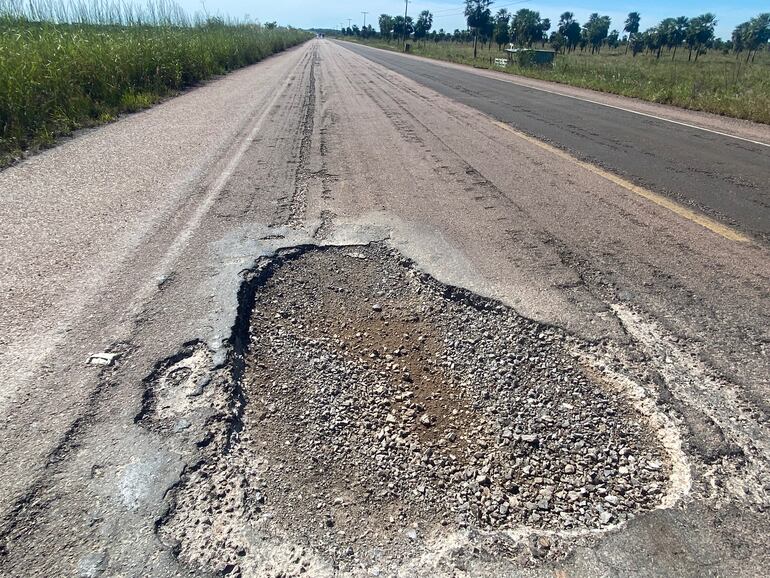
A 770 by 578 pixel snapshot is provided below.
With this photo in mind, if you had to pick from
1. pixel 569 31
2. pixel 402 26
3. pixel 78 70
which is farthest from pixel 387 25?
pixel 78 70

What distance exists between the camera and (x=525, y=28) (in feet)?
174

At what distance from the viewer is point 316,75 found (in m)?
18.0

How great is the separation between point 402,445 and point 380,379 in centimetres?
43

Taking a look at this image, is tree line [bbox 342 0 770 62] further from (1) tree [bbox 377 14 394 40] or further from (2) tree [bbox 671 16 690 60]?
(1) tree [bbox 377 14 394 40]

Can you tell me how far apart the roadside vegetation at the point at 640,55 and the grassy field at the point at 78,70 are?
13291 mm

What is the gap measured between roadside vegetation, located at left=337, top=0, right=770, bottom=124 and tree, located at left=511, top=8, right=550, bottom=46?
0.33ft

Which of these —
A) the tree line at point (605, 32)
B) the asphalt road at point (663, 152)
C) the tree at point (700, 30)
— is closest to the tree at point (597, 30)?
the tree line at point (605, 32)

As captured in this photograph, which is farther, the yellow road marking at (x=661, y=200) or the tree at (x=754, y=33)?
the tree at (x=754, y=33)

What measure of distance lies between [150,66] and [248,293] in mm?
11127

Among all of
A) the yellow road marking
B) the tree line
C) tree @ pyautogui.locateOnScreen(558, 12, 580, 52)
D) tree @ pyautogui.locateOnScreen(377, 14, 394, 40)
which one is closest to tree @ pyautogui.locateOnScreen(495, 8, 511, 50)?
the tree line

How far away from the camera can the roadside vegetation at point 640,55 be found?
13.2 meters

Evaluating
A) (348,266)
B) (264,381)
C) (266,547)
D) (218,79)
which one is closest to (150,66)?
(218,79)

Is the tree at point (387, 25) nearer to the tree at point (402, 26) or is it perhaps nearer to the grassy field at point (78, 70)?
the tree at point (402, 26)

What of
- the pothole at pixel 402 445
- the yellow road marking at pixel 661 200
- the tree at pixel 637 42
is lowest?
the pothole at pixel 402 445
